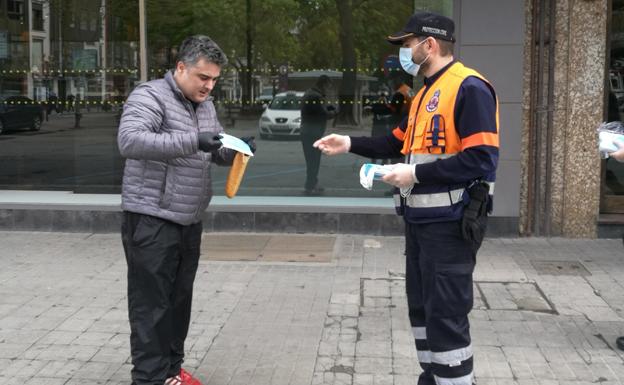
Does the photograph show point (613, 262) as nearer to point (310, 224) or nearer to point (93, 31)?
point (310, 224)

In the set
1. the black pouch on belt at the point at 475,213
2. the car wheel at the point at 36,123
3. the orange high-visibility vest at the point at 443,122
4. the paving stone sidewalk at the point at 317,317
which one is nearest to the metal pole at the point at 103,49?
the car wheel at the point at 36,123

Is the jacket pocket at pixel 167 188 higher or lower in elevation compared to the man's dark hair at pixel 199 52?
lower

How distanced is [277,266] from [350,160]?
234 centimetres

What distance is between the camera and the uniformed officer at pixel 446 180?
145 inches

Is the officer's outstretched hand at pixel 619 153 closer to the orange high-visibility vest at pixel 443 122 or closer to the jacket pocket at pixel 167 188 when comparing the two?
the orange high-visibility vest at pixel 443 122

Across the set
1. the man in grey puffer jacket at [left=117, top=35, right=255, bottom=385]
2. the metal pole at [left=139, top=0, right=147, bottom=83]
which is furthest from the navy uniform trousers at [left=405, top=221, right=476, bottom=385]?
the metal pole at [left=139, top=0, right=147, bottom=83]

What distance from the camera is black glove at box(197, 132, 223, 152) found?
393 centimetres

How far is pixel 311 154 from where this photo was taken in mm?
9555

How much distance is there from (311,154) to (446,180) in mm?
5907

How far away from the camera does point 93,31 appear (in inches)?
396

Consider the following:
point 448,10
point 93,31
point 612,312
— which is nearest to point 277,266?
point 612,312

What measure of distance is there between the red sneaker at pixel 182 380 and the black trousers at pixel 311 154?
16.7ft

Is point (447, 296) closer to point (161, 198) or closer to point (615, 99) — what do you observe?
point (161, 198)

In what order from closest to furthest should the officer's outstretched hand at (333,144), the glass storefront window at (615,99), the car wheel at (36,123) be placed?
the officer's outstretched hand at (333,144)
the glass storefront window at (615,99)
the car wheel at (36,123)
